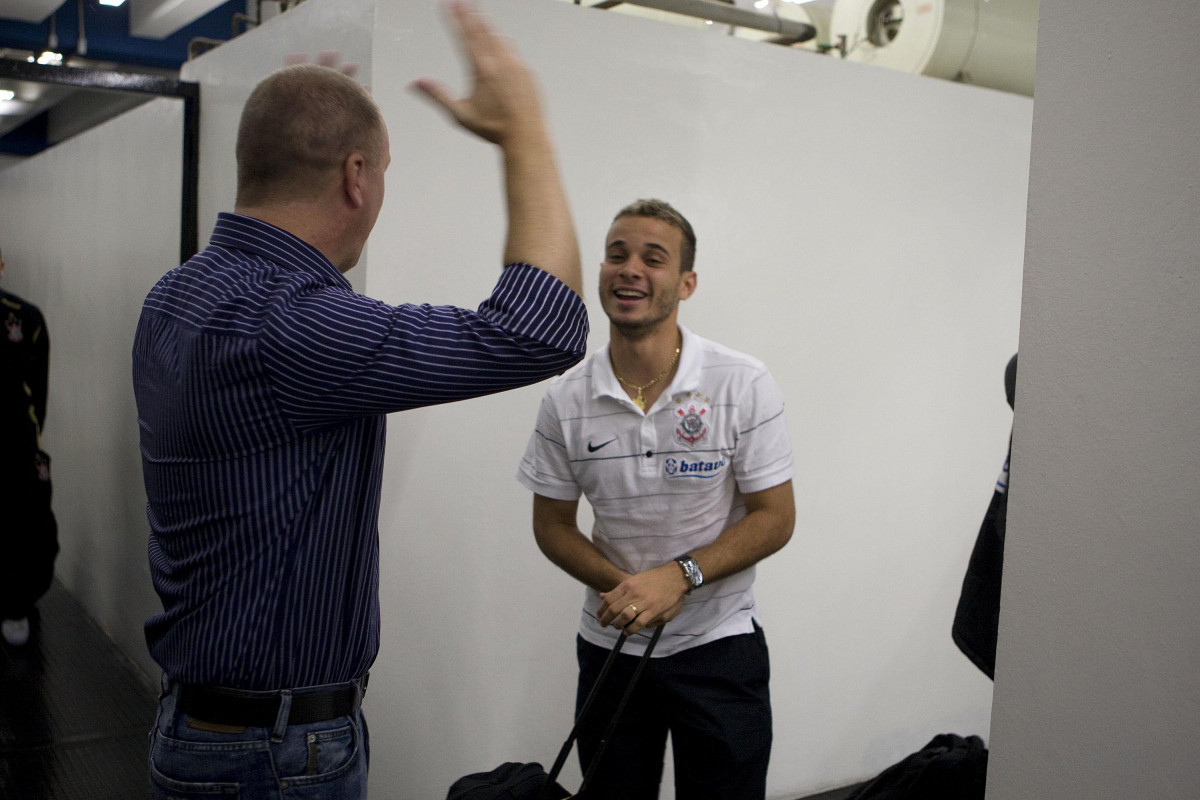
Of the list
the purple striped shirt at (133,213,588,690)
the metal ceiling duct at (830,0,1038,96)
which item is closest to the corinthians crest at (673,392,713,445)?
the purple striped shirt at (133,213,588,690)

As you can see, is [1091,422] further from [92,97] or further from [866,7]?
[92,97]

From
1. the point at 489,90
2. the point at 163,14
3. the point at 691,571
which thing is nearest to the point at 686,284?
the point at 691,571

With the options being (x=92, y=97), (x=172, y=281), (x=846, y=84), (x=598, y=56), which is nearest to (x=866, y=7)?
(x=846, y=84)

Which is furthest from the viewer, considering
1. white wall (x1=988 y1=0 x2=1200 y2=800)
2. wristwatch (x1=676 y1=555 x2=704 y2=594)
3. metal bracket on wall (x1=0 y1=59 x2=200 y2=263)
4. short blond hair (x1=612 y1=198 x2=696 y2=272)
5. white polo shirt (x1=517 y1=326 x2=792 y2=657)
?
metal bracket on wall (x1=0 y1=59 x2=200 y2=263)

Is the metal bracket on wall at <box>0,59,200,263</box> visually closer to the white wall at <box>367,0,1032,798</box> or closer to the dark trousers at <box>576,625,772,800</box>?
the white wall at <box>367,0,1032,798</box>

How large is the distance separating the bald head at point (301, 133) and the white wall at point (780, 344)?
1199mm

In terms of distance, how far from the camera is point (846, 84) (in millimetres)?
3125

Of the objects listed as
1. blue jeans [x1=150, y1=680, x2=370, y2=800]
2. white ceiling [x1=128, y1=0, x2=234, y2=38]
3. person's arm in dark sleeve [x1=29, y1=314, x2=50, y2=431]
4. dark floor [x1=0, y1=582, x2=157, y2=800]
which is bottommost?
dark floor [x1=0, y1=582, x2=157, y2=800]

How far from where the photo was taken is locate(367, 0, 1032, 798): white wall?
2549 millimetres

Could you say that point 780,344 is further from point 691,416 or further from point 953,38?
point 953,38

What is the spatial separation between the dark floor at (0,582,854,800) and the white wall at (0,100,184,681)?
0.12m

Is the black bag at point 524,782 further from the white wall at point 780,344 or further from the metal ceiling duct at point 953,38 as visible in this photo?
the metal ceiling duct at point 953,38

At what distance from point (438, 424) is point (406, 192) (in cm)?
59

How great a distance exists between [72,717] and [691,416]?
108 inches
